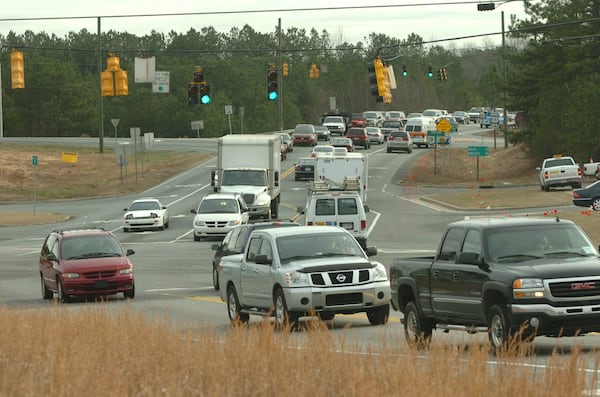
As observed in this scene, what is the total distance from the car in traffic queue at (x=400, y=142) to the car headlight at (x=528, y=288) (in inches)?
3409

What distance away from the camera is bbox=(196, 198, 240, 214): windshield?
164 feet

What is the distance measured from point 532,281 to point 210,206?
35.5m

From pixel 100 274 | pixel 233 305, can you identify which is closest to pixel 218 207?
pixel 100 274

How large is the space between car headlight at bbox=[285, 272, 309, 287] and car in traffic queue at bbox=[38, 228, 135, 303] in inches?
374

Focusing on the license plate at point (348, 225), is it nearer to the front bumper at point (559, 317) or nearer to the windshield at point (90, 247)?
the windshield at point (90, 247)

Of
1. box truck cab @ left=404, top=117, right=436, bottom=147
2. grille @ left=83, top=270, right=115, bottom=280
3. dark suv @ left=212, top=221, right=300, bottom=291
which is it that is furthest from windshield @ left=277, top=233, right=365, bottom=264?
box truck cab @ left=404, top=117, right=436, bottom=147

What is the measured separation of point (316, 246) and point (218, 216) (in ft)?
93.7

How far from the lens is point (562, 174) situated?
219 ft

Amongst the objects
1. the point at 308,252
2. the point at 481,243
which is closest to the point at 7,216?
the point at 308,252

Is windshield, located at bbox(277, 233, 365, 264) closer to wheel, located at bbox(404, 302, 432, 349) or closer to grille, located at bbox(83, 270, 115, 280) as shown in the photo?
wheel, located at bbox(404, 302, 432, 349)

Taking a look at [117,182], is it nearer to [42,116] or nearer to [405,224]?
[405,224]

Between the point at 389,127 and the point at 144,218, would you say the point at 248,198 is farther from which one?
the point at 389,127

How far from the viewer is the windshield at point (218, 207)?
49906 millimetres

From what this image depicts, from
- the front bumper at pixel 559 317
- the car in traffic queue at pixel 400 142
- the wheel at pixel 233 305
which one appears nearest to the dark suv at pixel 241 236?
the wheel at pixel 233 305
